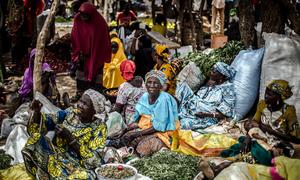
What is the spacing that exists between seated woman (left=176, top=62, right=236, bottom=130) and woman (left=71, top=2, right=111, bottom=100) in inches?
62.0

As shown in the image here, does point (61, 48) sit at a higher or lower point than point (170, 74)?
lower

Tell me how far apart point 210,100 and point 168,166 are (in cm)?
174

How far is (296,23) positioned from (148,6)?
14.2 metres

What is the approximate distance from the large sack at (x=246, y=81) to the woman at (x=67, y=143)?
2.28 meters

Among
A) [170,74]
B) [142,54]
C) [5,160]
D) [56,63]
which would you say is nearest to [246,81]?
[170,74]

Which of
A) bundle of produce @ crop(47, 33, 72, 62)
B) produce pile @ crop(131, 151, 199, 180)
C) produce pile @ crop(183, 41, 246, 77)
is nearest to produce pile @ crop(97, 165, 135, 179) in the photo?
produce pile @ crop(131, 151, 199, 180)

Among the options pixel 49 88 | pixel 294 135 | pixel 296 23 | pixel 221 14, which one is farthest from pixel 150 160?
pixel 221 14

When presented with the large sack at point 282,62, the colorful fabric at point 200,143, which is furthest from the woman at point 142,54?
the colorful fabric at point 200,143

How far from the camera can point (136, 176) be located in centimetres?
436

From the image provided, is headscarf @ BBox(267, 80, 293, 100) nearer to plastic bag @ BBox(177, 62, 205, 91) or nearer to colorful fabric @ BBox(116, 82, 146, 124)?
colorful fabric @ BBox(116, 82, 146, 124)

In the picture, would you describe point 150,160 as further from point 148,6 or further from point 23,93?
point 148,6

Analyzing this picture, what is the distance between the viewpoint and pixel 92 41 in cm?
736

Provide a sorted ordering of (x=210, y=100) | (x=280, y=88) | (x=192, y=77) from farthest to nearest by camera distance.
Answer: (x=192, y=77)
(x=210, y=100)
(x=280, y=88)

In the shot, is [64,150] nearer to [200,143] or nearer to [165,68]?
[200,143]
